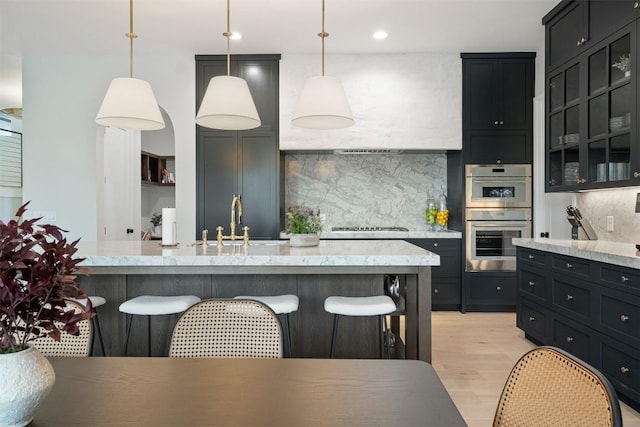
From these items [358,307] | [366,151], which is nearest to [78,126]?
[366,151]

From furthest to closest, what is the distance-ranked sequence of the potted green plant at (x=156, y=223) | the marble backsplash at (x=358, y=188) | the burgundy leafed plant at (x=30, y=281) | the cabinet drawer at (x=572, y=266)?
the potted green plant at (x=156, y=223)
the marble backsplash at (x=358, y=188)
the cabinet drawer at (x=572, y=266)
the burgundy leafed plant at (x=30, y=281)

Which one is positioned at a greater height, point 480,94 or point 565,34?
point 565,34

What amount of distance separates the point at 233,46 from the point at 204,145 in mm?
1093

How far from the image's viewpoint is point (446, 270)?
15.7 feet

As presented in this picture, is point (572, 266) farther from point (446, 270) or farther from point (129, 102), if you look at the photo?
point (129, 102)

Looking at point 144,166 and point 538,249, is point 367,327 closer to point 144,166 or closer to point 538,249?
point 538,249

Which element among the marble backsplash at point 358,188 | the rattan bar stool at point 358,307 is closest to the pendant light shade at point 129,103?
the rattan bar stool at point 358,307

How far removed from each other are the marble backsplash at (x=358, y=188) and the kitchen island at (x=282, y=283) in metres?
2.58

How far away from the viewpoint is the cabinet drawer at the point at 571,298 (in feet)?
9.20

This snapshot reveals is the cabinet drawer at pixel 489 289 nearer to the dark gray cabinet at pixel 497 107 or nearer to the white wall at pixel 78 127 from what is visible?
the dark gray cabinet at pixel 497 107

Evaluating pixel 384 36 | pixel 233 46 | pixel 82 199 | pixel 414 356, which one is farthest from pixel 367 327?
pixel 82 199

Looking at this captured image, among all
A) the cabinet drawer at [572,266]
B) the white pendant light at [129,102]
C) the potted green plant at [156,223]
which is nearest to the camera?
the white pendant light at [129,102]

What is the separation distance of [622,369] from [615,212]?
5.00ft

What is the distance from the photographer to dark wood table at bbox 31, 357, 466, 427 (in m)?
0.95
